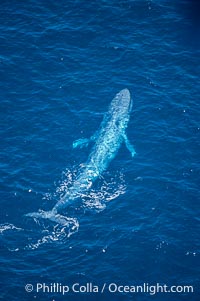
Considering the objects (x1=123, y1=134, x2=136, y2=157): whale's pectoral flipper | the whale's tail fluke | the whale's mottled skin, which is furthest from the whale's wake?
(x1=123, y1=134, x2=136, y2=157): whale's pectoral flipper

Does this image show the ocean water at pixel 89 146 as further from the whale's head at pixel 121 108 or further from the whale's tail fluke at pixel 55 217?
the whale's head at pixel 121 108

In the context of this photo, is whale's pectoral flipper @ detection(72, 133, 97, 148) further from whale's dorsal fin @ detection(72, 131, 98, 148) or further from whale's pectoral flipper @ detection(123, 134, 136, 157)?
whale's pectoral flipper @ detection(123, 134, 136, 157)

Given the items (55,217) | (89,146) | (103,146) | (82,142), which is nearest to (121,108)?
(103,146)

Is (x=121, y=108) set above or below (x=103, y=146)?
above

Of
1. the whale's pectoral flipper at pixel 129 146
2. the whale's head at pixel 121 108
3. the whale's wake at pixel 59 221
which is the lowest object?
the whale's wake at pixel 59 221

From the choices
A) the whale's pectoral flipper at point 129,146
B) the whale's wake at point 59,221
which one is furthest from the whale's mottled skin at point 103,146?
the whale's wake at point 59,221

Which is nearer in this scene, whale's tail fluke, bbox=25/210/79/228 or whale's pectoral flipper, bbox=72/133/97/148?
whale's tail fluke, bbox=25/210/79/228

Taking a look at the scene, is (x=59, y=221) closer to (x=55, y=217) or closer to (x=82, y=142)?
(x=55, y=217)
